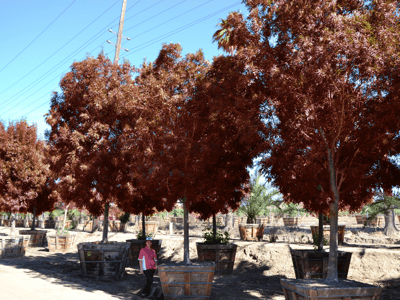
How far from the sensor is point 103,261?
35.5 feet

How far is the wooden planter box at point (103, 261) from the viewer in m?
10.8

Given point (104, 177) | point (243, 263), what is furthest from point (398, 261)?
point (104, 177)

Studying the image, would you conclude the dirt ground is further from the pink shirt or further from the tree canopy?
the tree canopy

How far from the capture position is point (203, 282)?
26.1 ft

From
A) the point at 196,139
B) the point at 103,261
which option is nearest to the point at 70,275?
the point at 103,261

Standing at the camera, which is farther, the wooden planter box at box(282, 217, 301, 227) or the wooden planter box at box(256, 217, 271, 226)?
the wooden planter box at box(282, 217, 301, 227)

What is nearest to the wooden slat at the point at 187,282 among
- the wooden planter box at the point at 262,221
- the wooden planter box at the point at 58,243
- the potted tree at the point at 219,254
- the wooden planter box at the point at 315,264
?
the wooden planter box at the point at 315,264

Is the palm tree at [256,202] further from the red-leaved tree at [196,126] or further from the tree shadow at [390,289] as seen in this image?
the red-leaved tree at [196,126]

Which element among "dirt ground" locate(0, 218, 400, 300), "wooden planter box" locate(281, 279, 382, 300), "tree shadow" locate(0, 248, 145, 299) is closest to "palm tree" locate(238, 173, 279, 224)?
"dirt ground" locate(0, 218, 400, 300)

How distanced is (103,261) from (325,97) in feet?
26.9

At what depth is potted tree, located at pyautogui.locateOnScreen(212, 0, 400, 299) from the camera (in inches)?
247

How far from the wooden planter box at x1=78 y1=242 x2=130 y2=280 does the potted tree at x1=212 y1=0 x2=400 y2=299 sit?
5.80m

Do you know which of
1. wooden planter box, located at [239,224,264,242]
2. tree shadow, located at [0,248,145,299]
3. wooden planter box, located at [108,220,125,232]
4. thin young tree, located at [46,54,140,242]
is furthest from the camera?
wooden planter box, located at [108,220,125,232]

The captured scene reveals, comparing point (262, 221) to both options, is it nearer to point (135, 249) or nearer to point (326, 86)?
point (135, 249)
